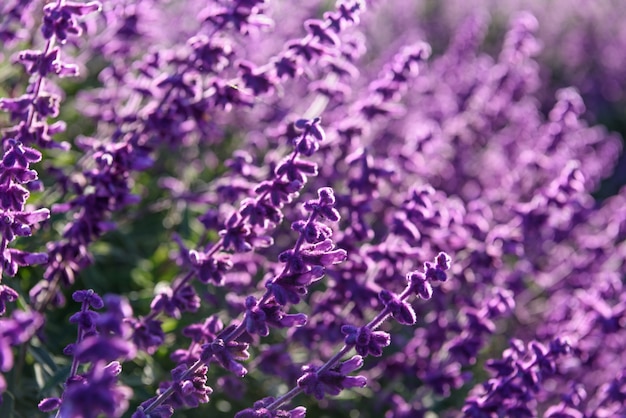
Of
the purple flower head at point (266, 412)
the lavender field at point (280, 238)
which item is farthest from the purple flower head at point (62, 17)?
the purple flower head at point (266, 412)

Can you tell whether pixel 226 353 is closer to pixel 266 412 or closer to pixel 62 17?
pixel 266 412

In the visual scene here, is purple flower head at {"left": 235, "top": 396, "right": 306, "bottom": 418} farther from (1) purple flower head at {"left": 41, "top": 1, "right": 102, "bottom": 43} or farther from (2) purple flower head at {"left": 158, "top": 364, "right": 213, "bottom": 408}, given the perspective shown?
(1) purple flower head at {"left": 41, "top": 1, "right": 102, "bottom": 43}

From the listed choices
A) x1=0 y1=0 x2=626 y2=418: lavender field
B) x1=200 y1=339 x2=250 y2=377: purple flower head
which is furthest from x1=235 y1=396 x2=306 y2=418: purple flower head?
x1=200 y1=339 x2=250 y2=377: purple flower head

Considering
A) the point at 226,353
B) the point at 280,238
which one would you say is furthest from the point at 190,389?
the point at 280,238

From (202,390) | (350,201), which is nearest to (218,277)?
(202,390)

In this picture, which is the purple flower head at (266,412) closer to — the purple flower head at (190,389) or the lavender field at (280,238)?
the lavender field at (280,238)

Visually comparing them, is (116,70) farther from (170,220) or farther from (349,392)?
(349,392)

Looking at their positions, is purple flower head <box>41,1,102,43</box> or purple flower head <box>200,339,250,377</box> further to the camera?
purple flower head <box>41,1,102,43</box>

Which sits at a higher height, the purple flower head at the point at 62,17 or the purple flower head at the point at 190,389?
the purple flower head at the point at 62,17
